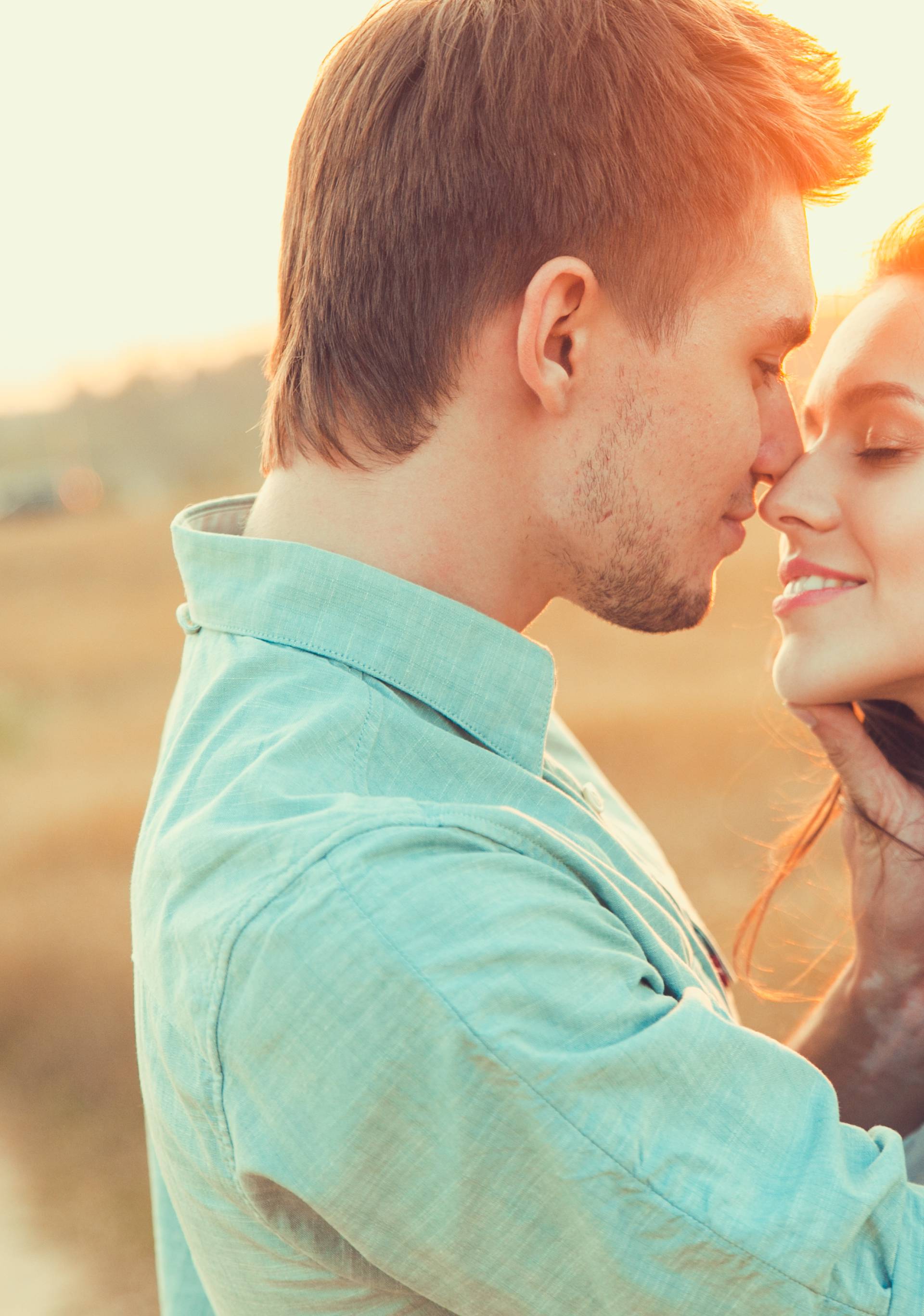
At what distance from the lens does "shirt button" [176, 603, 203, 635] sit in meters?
1.77

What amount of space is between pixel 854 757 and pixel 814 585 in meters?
0.37

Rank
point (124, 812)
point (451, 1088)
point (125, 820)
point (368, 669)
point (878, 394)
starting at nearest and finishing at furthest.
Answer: point (451, 1088) < point (368, 669) < point (878, 394) < point (125, 820) < point (124, 812)

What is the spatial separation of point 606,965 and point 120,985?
5.13 metres

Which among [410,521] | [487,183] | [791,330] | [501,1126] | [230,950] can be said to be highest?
[487,183]

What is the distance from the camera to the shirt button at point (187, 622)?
5.82 ft

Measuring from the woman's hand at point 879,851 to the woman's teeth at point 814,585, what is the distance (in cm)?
24

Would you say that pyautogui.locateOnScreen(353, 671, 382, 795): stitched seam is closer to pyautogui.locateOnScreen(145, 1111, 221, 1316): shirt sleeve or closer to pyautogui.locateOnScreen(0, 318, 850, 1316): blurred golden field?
pyautogui.locateOnScreen(145, 1111, 221, 1316): shirt sleeve

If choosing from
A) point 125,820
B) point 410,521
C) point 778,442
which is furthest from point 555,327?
point 125,820

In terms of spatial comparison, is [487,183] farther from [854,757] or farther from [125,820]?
[125,820]

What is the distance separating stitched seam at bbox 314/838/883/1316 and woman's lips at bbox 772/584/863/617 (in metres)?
1.40

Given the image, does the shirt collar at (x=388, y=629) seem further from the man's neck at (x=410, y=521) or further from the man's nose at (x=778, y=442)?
the man's nose at (x=778, y=442)

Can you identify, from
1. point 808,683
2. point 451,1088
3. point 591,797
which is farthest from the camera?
point 808,683

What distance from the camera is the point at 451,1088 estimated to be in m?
1.15

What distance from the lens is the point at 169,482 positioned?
43.2m
